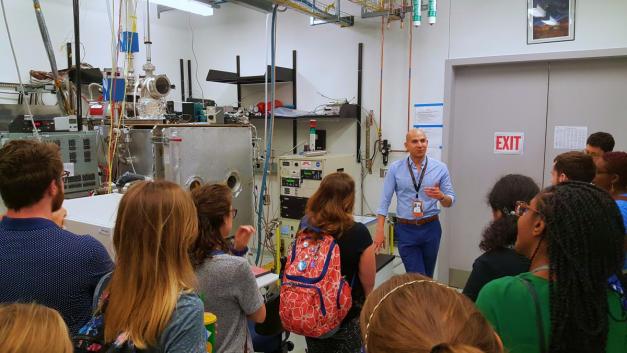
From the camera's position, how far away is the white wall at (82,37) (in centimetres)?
410

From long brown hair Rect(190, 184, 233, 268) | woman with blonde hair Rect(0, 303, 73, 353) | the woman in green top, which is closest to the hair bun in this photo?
the woman in green top

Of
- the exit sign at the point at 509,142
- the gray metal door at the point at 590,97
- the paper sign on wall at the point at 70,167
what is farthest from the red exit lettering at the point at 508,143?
the paper sign on wall at the point at 70,167

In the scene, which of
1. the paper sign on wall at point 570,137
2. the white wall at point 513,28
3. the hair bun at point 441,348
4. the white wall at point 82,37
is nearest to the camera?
the hair bun at point 441,348

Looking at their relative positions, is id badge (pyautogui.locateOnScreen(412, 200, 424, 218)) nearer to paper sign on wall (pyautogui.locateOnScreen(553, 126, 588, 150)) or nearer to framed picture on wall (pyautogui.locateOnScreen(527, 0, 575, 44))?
paper sign on wall (pyautogui.locateOnScreen(553, 126, 588, 150))

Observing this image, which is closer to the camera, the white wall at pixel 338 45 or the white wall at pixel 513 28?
the white wall at pixel 513 28

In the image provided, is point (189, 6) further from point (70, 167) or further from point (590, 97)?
point (590, 97)

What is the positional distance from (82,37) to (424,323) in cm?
501

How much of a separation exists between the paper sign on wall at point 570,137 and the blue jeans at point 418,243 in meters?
1.37

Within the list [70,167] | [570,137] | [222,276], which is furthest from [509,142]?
[70,167]

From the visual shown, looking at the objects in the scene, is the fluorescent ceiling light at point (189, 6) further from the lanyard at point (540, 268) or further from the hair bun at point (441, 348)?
the hair bun at point (441, 348)

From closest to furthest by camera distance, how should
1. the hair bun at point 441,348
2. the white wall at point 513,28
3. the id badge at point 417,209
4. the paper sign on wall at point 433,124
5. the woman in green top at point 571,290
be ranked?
1. the hair bun at point 441,348
2. the woman in green top at point 571,290
3. the id badge at point 417,209
4. the white wall at point 513,28
5. the paper sign on wall at point 433,124

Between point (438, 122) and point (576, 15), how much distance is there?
4.27 ft

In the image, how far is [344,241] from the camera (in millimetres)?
1867

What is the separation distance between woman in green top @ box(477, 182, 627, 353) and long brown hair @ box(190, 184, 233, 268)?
0.83m
